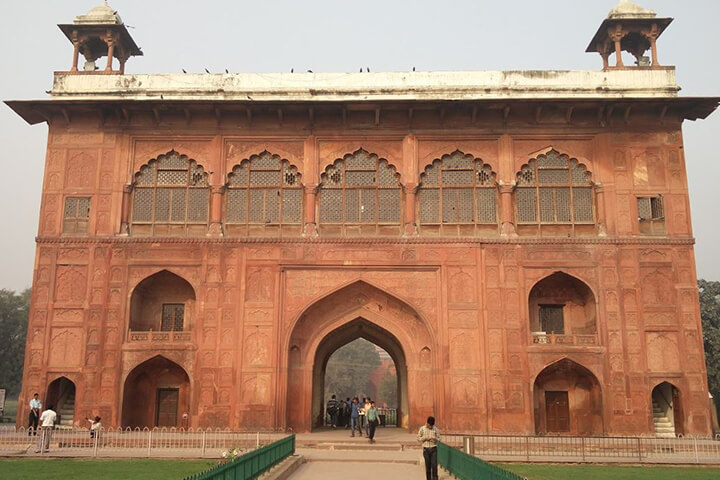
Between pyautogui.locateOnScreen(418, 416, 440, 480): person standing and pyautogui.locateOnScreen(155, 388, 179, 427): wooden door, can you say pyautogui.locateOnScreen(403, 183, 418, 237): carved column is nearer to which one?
pyautogui.locateOnScreen(155, 388, 179, 427): wooden door

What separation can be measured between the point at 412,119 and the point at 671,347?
9951 mm

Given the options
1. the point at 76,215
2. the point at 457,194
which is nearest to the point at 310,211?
the point at 457,194

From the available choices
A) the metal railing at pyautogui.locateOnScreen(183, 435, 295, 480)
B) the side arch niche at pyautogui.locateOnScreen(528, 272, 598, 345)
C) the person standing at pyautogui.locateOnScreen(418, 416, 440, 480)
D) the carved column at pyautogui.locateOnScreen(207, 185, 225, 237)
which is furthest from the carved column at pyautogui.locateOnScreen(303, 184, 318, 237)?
the person standing at pyautogui.locateOnScreen(418, 416, 440, 480)

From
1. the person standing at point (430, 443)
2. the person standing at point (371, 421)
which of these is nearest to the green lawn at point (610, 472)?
the person standing at point (430, 443)

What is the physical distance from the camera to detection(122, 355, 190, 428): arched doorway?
20875 mm

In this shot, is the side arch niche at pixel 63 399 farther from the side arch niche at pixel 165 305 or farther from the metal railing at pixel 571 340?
the metal railing at pixel 571 340

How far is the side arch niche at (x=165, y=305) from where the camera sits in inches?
840

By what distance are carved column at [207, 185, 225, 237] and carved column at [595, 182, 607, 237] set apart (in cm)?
1119

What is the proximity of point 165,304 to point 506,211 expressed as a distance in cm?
1065

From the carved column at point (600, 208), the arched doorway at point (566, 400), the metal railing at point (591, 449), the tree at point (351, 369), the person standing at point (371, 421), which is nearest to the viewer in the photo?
the metal railing at point (591, 449)

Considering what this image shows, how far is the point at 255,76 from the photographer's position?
23.0m

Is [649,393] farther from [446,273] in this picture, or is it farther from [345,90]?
[345,90]

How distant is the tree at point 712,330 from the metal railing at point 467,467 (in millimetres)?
21045

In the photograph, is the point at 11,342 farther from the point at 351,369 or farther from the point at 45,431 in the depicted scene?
the point at 351,369
